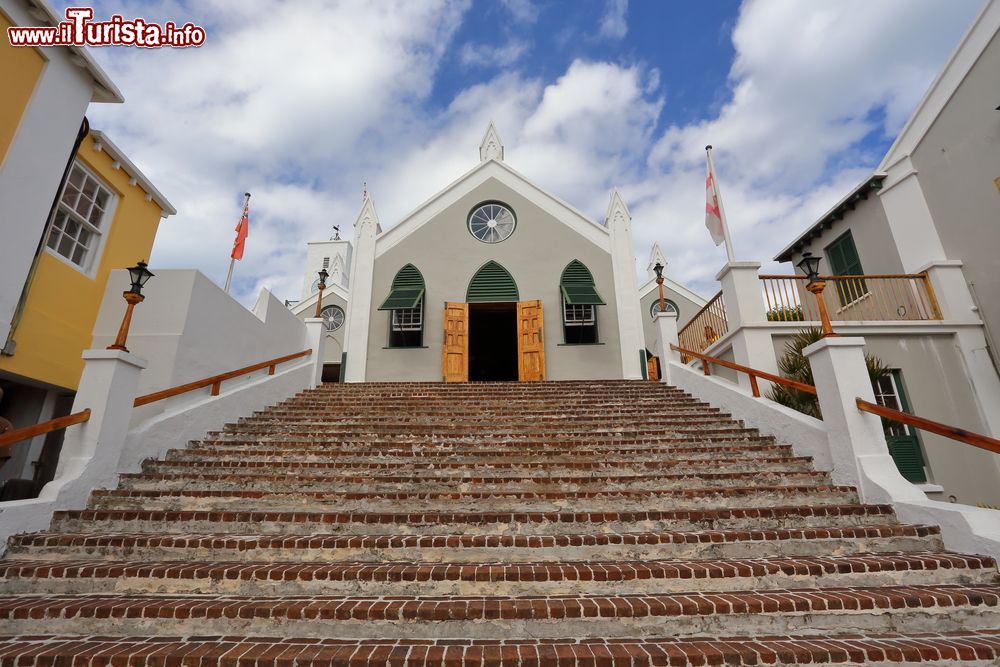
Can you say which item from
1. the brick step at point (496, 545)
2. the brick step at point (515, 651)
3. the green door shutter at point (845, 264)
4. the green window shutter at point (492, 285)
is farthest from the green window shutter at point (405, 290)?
the green door shutter at point (845, 264)

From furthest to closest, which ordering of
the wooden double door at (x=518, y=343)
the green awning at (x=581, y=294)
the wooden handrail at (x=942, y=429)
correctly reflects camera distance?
the green awning at (x=581, y=294)
the wooden double door at (x=518, y=343)
the wooden handrail at (x=942, y=429)

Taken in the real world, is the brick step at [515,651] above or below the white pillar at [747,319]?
Answer: below

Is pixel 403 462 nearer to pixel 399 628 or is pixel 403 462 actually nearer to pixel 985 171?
pixel 399 628

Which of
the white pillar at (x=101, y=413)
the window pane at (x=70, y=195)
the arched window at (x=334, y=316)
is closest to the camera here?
the white pillar at (x=101, y=413)

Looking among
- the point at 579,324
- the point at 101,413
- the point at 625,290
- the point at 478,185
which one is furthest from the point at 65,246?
the point at 625,290

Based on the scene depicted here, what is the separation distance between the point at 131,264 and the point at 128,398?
453cm

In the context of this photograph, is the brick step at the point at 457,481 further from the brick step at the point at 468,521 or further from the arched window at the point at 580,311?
the arched window at the point at 580,311

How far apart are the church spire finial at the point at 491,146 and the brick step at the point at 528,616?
14.4 metres

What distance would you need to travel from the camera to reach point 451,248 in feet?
45.3

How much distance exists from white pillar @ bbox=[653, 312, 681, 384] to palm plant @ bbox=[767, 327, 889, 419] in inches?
90.6

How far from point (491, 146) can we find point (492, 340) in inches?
280

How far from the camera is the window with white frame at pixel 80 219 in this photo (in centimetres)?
716

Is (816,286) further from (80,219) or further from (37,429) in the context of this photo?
(80,219)

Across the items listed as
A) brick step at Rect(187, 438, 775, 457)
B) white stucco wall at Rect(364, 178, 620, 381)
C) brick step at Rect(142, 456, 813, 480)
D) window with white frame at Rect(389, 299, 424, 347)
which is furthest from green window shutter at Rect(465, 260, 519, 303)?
brick step at Rect(142, 456, 813, 480)
